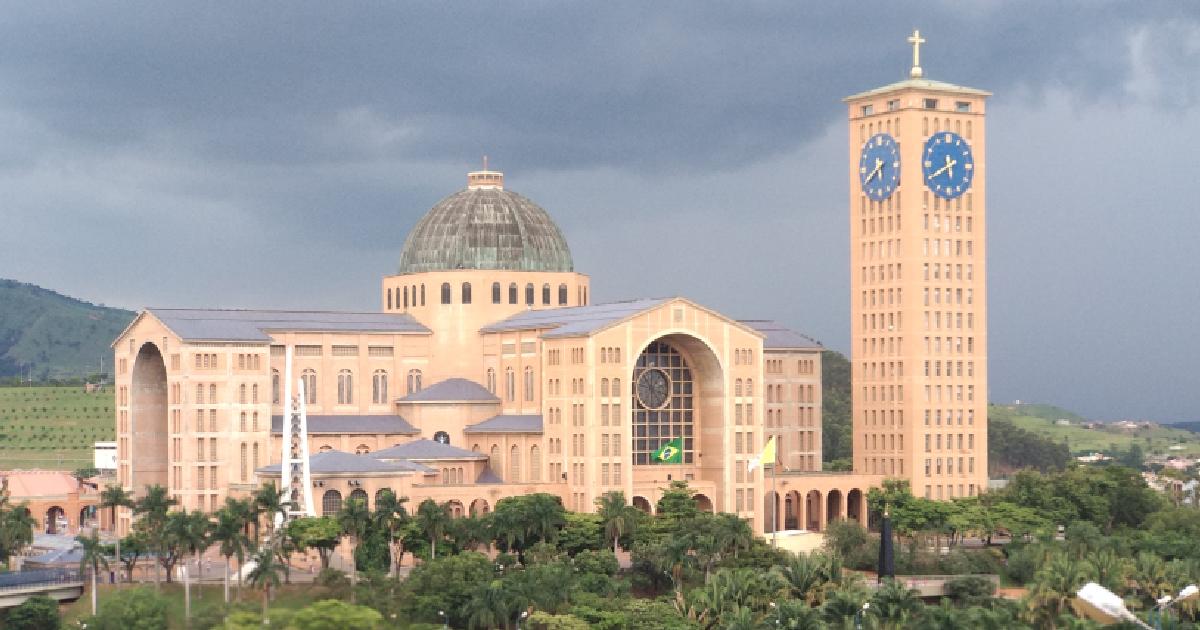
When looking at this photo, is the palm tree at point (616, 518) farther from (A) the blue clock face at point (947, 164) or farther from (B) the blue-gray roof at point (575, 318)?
(A) the blue clock face at point (947, 164)

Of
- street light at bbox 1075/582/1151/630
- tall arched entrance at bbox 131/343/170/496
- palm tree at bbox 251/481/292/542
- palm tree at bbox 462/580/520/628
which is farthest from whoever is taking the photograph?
tall arched entrance at bbox 131/343/170/496

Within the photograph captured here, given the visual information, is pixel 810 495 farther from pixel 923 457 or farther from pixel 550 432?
pixel 550 432

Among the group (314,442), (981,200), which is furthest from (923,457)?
(314,442)

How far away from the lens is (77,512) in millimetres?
143750

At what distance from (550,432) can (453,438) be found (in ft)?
27.7

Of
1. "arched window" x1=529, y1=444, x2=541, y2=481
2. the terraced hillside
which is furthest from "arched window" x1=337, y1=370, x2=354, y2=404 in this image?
the terraced hillside

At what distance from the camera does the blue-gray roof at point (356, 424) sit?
122m

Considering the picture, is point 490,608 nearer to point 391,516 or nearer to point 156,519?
point 391,516

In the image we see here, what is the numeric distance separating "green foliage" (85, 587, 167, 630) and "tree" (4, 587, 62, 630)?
5601 mm

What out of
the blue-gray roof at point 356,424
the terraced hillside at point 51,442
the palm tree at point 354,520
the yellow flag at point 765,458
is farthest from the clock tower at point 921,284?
the terraced hillside at point 51,442

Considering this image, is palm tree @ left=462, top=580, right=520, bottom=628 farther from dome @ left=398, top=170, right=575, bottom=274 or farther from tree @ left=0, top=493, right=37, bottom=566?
dome @ left=398, top=170, right=575, bottom=274

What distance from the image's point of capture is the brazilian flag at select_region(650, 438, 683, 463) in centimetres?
12212

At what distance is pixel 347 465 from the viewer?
112 m

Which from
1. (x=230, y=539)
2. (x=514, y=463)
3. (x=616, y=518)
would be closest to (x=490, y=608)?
(x=230, y=539)
